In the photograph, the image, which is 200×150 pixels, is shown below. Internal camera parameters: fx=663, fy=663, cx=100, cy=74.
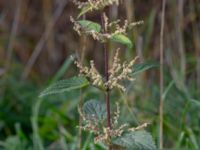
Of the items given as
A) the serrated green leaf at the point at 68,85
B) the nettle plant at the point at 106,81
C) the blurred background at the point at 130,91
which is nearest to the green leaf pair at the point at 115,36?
the nettle plant at the point at 106,81

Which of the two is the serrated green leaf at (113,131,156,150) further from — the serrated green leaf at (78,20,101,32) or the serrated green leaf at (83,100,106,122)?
the serrated green leaf at (78,20,101,32)

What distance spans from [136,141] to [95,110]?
130mm

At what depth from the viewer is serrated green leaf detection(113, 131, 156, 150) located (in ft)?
4.51

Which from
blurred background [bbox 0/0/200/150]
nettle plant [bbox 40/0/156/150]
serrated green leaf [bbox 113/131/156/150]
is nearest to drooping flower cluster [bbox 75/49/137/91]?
nettle plant [bbox 40/0/156/150]

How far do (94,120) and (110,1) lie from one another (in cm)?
27

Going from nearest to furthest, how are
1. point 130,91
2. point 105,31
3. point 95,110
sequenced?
point 105,31
point 95,110
point 130,91

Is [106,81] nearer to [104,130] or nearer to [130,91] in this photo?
[104,130]

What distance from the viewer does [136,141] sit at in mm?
1393

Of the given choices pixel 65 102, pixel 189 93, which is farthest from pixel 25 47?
pixel 189 93

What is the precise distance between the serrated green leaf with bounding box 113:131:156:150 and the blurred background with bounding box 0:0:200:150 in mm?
680

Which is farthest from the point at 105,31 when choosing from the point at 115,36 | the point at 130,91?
the point at 130,91

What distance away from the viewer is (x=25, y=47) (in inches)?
190

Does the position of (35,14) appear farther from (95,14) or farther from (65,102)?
(65,102)

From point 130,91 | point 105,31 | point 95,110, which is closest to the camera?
point 105,31
